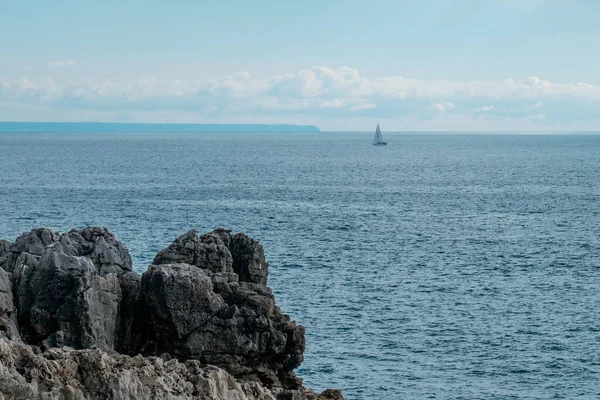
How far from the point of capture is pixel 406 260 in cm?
7906

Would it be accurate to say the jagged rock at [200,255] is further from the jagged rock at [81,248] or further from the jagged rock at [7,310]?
the jagged rock at [7,310]

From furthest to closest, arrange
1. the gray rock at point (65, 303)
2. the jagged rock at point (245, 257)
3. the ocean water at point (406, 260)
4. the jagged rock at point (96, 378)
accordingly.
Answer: the ocean water at point (406, 260)
the jagged rock at point (245, 257)
the gray rock at point (65, 303)
the jagged rock at point (96, 378)

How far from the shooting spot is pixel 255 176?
565 feet

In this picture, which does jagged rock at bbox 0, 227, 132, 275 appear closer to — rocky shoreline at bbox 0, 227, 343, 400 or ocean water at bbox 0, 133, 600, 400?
rocky shoreline at bbox 0, 227, 343, 400

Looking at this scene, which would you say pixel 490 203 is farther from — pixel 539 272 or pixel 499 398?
pixel 499 398

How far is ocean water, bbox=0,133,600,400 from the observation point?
155 ft

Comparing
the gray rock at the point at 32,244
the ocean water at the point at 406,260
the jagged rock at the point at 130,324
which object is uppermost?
the gray rock at the point at 32,244

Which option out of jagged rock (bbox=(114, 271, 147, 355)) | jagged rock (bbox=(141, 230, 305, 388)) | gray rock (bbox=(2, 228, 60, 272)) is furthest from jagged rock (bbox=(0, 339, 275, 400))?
gray rock (bbox=(2, 228, 60, 272))

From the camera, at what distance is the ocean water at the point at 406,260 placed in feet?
155

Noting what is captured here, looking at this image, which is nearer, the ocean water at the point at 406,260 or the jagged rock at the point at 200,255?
the jagged rock at the point at 200,255

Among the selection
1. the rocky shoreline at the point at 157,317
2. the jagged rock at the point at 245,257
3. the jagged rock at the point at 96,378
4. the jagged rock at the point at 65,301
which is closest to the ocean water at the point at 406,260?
the jagged rock at the point at 245,257

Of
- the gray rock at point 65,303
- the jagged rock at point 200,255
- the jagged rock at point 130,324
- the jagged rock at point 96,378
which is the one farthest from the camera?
the jagged rock at point 200,255

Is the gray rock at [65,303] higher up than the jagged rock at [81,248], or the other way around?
the jagged rock at [81,248]

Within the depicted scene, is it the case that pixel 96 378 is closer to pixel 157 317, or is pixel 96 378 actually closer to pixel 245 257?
pixel 157 317
